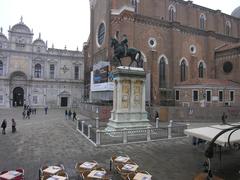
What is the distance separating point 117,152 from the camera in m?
10.1

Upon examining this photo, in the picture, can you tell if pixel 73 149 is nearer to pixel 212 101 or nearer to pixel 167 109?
pixel 167 109

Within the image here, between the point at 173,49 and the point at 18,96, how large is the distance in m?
33.1

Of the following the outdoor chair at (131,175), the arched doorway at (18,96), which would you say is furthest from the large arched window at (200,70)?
the arched doorway at (18,96)

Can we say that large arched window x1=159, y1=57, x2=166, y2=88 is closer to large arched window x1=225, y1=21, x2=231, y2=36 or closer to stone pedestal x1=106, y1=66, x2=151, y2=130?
stone pedestal x1=106, y1=66, x2=151, y2=130

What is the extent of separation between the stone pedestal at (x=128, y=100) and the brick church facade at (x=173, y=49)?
1065 centimetres

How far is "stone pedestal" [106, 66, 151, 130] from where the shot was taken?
14.3 metres

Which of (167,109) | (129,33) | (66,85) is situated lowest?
(167,109)

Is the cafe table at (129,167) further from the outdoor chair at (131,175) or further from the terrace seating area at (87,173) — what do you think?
the outdoor chair at (131,175)

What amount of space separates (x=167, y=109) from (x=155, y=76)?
720 centimetres

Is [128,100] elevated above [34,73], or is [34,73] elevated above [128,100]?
[34,73]

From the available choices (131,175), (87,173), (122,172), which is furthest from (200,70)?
(87,173)

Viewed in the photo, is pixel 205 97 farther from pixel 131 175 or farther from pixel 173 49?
pixel 131 175

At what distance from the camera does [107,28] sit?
1148 inches

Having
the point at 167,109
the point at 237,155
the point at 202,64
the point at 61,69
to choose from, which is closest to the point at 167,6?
the point at 202,64
